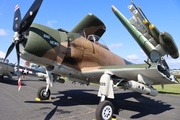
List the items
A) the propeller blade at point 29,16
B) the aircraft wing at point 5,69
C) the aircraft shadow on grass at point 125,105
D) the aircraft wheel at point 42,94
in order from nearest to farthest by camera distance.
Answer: the propeller blade at point 29,16 < the aircraft shadow on grass at point 125,105 < the aircraft wheel at point 42,94 < the aircraft wing at point 5,69

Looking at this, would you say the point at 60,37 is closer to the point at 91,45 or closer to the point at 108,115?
the point at 91,45

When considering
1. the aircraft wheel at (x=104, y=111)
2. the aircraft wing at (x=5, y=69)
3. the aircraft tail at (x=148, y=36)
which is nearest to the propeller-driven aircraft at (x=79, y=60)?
the aircraft wheel at (x=104, y=111)

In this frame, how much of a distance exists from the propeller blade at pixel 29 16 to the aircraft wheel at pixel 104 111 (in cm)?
364

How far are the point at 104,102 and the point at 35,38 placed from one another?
3.20m

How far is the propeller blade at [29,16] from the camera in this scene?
18.1ft

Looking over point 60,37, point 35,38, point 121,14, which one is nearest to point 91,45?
point 60,37

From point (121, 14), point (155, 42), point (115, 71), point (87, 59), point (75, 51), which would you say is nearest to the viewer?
point (115, 71)

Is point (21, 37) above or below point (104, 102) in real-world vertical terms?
above

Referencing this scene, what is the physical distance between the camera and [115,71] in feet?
20.4

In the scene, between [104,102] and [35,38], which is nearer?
[104,102]

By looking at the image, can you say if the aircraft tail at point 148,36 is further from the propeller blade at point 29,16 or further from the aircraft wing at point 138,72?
the propeller blade at point 29,16

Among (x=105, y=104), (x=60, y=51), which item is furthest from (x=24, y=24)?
(x=105, y=104)

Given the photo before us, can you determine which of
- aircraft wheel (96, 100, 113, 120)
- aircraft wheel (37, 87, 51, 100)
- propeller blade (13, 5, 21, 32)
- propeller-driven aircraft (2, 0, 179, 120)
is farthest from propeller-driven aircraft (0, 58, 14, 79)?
aircraft wheel (96, 100, 113, 120)

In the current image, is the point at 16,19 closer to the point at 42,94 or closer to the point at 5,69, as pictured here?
the point at 42,94
